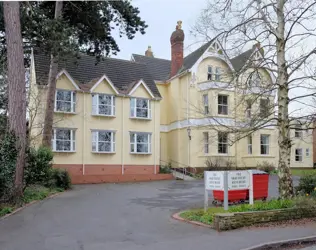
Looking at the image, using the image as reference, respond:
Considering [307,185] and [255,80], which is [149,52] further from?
[307,185]

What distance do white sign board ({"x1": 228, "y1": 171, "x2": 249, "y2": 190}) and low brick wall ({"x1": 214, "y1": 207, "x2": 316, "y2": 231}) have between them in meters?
1.41

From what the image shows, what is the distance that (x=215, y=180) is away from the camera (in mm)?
12109

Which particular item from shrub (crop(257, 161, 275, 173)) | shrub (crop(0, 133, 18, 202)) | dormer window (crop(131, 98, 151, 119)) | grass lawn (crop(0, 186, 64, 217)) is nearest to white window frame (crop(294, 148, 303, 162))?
shrub (crop(257, 161, 275, 173))

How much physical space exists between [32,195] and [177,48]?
20.5 m

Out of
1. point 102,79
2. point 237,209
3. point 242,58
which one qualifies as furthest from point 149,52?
point 237,209

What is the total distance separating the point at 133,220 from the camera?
1180 centimetres

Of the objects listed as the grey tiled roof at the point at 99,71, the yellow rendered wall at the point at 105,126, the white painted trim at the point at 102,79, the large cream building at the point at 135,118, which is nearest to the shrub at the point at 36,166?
the large cream building at the point at 135,118

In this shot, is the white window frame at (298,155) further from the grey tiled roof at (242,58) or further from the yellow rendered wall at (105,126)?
the grey tiled roof at (242,58)

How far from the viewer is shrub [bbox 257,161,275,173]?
32253 mm

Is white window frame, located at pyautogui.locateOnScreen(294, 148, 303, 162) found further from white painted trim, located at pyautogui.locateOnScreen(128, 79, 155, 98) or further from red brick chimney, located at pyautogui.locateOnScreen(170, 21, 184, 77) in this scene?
white painted trim, located at pyautogui.locateOnScreen(128, 79, 155, 98)

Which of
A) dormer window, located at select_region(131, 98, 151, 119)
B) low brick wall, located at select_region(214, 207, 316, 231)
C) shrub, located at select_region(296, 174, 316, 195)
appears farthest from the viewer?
dormer window, located at select_region(131, 98, 151, 119)

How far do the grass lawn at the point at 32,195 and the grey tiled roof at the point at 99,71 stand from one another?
379 inches

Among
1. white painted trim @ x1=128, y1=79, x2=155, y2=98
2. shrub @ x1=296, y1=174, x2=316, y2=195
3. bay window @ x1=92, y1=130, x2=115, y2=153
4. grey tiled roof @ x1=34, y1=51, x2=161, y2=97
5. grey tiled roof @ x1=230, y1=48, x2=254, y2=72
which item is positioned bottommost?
shrub @ x1=296, y1=174, x2=316, y2=195

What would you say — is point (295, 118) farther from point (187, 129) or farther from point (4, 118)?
point (187, 129)
